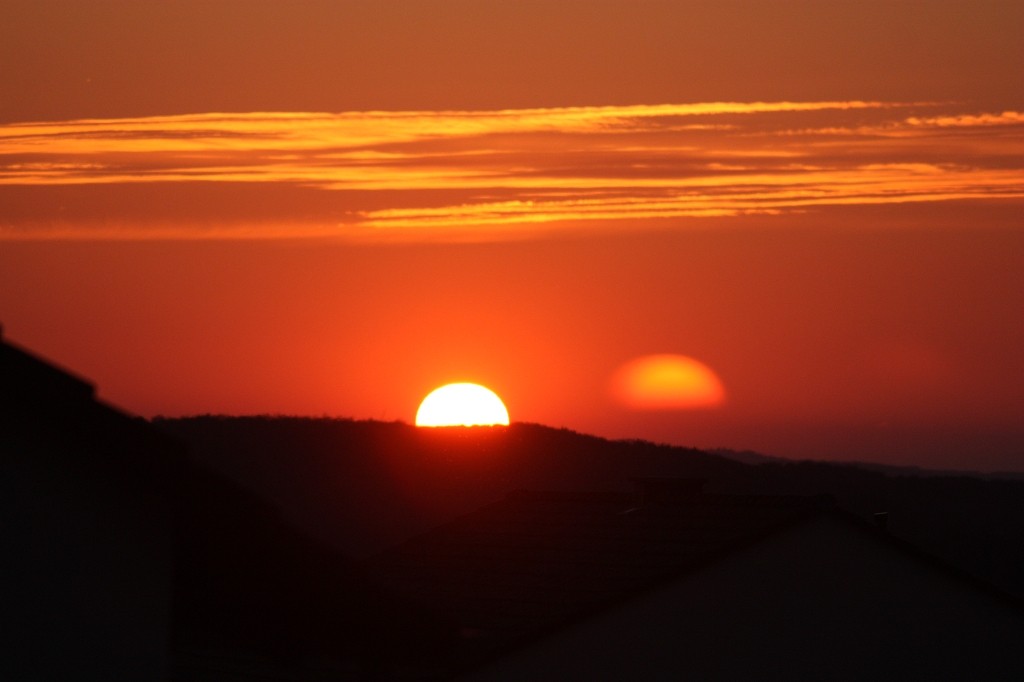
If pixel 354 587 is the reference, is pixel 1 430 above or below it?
above

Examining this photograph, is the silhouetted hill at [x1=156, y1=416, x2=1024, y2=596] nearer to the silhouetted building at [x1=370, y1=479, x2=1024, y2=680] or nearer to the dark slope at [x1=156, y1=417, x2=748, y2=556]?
the dark slope at [x1=156, y1=417, x2=748, y2=556]

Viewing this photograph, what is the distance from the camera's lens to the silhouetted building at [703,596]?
15.2 metres

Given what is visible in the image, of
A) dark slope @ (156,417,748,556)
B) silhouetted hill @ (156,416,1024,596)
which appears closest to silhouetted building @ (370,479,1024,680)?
silhouetted hill @ (156,416,1024,596)

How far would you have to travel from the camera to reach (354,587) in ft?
20.7

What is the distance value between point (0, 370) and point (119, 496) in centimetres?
83

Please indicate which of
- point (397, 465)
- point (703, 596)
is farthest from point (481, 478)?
point (703, 596)

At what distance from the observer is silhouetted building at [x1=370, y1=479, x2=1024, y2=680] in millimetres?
15250


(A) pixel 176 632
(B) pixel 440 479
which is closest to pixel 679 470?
(B) pixel 440 479

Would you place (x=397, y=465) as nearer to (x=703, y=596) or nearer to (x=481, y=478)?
(x=481, y=478)

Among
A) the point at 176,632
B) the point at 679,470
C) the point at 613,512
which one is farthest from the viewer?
the point at 679,470

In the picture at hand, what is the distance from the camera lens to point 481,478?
215ft

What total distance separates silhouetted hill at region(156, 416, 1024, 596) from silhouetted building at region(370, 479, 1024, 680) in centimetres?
3498

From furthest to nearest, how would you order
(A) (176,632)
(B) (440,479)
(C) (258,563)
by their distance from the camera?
(B) (440,479) < (A) (176,632) < (C) (258,563)

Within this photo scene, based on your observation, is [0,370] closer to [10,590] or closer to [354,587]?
[10,590]
